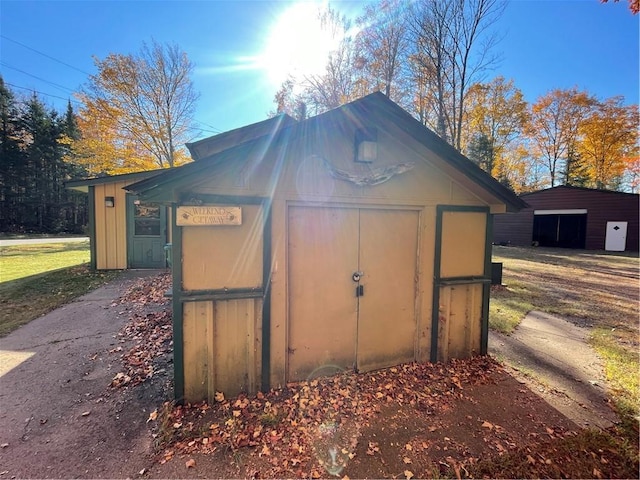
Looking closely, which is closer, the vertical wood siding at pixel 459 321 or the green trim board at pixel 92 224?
the vertical wood siding at pixel 459 321

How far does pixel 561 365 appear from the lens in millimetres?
4230

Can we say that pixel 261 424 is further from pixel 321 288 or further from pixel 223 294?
pixel 321 288

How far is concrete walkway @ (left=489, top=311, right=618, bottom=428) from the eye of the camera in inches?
127

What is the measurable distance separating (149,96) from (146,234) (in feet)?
40.0

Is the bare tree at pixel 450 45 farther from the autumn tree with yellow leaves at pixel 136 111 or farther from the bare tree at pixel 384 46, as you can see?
the autumn tree with yellow leaves at pixel 136 111

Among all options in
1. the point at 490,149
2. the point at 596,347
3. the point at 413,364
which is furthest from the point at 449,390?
the point at 490,149

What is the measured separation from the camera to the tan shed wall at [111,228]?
952 cm

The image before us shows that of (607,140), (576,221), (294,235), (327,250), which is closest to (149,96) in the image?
(294,235)

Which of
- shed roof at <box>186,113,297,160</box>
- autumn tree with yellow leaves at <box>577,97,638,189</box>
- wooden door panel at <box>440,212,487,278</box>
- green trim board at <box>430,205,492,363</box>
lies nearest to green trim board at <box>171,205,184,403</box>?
green trim board at <box>430,205,492,363</box>

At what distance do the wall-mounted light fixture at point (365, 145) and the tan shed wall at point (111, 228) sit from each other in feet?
30.1

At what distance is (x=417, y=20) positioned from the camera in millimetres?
13016

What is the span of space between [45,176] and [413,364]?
41.6 meters

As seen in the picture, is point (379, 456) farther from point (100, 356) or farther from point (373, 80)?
point (373, 80)

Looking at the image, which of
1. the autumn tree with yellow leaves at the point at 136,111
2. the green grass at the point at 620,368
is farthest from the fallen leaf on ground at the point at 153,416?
the autumn tree with yellow leaves at the point at 136,111
